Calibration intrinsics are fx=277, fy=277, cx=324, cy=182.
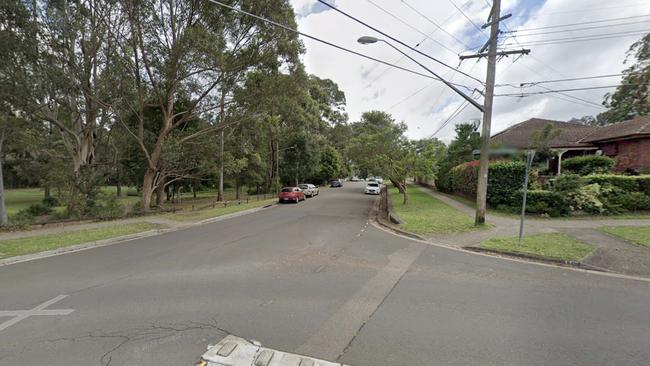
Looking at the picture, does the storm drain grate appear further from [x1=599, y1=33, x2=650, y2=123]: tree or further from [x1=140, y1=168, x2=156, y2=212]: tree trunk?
[x1=599, y1=33, x2=650, y2=123]: tree

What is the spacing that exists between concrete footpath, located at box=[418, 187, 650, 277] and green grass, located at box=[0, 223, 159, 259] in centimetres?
1127

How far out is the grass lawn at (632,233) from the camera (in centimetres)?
792

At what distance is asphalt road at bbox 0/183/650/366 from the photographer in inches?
123

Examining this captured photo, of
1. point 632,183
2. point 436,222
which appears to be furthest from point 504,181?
point 436,222

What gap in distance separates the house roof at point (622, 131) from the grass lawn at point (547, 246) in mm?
13541

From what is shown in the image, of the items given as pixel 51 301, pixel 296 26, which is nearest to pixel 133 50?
pixel 296 26

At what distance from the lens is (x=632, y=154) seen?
16.7 m

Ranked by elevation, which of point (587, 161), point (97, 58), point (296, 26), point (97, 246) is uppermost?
point (296, 26)

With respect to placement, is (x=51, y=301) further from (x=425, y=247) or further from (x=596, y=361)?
(x=425, y=247)

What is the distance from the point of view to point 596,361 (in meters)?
2.96

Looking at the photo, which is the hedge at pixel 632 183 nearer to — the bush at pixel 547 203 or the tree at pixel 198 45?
the bush at pixel 547 203

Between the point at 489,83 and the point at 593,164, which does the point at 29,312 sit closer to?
the point at 489,83

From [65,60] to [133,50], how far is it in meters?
2.96

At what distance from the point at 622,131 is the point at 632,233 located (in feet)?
45.0
